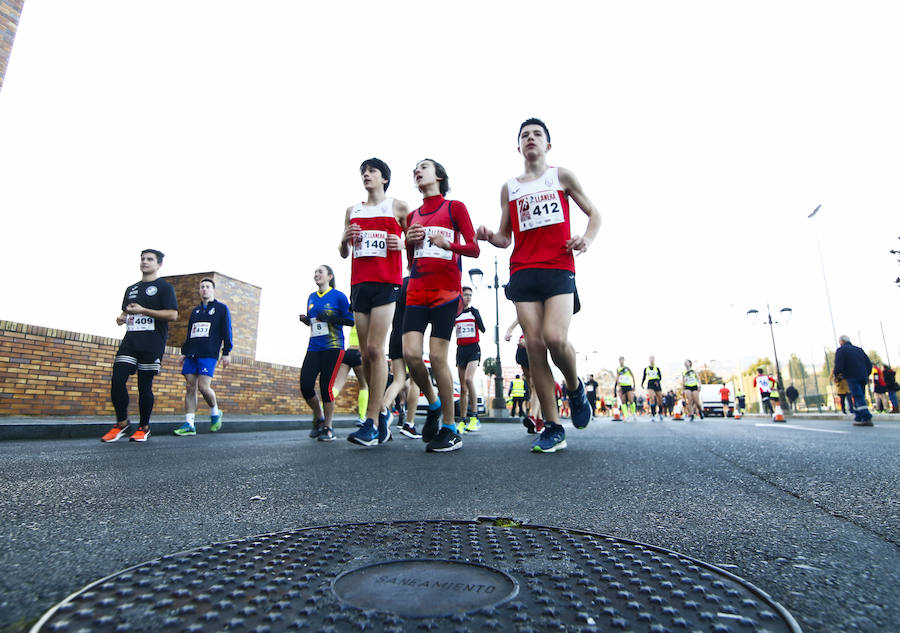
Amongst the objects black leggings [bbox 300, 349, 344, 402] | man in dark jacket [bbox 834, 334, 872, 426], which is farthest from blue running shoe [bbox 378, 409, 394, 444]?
man in dark jacket [bbox 834, 334, 872, 426]

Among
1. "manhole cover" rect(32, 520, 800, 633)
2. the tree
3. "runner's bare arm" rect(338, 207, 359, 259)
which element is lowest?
"manhole cover" rect(32, 520, 800, 633)

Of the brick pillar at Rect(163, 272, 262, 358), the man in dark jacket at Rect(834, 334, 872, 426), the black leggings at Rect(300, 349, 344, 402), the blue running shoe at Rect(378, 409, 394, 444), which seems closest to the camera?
the blue running shoe at Rect(378, 409, 394, 444)

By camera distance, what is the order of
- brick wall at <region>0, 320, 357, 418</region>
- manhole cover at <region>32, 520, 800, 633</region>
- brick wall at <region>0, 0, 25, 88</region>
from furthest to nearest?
brick wall at <region>0, 0, 25, 88</region>, brick wall at <region>0, 320, 357, 418</region>, manhole cover at <region>32, 520, 800, 633</region>

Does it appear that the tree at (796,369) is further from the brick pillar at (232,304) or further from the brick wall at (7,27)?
the brick wall at (7,27)

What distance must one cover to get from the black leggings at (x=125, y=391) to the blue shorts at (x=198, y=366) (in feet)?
Result: 3.62

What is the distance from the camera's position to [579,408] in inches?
161

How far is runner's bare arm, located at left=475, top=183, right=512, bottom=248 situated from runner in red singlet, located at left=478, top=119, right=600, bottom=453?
0.04ft

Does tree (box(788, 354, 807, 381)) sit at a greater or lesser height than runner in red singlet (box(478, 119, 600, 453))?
greater

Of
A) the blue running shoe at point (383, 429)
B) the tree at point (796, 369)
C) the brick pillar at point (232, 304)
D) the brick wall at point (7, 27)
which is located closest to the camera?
the blue running shoe at point (383, 429)

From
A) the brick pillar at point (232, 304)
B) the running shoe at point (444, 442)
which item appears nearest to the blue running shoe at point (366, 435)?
the running shoe at point (444, 442)

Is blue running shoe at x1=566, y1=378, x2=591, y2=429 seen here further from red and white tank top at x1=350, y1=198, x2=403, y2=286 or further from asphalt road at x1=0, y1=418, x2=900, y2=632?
red and white tank top at x1=350, y1=198, x2=403, y2=286

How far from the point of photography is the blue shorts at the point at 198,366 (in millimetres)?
6641

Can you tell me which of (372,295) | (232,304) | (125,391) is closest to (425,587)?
(372,295)

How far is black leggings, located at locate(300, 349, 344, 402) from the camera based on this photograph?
596cm
